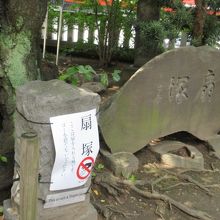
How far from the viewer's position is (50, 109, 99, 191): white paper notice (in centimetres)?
300

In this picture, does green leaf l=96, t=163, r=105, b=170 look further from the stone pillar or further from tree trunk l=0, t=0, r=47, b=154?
the stone pillar

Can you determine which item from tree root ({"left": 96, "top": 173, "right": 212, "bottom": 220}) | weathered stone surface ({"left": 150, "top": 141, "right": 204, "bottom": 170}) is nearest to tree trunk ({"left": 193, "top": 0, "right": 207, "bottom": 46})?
weathered stone surface ({"left": 150, "top": 141, "right": 204, "bottom": 170})

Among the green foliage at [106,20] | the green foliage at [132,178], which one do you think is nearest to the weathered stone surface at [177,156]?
the green foliage at [132,178]

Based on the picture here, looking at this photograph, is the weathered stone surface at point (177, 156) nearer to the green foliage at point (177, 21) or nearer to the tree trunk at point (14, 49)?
the green foliage at point (177, 21)

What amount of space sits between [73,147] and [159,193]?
6.23ft

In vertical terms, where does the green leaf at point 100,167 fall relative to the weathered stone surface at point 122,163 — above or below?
below

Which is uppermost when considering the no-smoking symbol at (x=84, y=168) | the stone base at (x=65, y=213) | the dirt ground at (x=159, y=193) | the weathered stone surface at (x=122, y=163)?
the no-smoking symbol at (x=84, y=168)

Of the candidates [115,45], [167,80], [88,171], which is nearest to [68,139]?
[88,171]

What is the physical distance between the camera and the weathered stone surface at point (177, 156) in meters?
5.39

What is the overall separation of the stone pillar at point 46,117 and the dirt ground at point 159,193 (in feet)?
2.83

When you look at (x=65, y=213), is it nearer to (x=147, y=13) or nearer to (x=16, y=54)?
(x=16, y=54)

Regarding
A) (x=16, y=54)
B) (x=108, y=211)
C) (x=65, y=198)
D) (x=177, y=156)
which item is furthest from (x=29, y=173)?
(x=177, y=156)

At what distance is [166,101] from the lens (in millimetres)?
5242

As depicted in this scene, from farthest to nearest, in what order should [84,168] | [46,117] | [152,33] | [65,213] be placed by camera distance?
[152,33] → [65,213] → [84,168] → [46,117]
